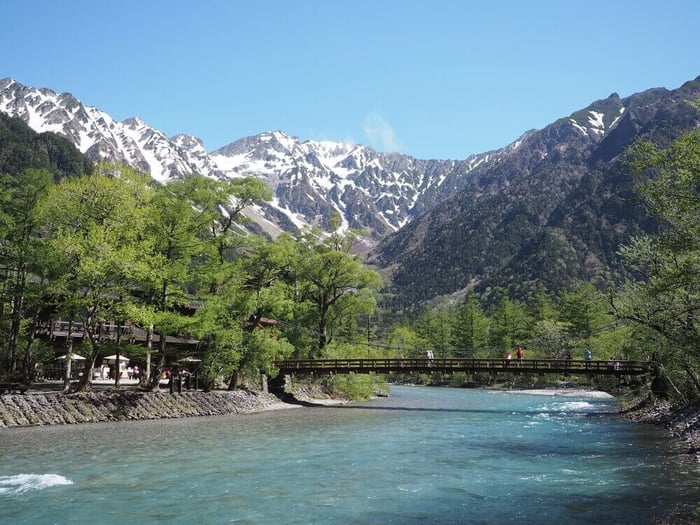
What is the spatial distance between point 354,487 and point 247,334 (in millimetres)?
27714

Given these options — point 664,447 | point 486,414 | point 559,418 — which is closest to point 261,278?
point 486,414

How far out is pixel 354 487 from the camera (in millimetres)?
16969

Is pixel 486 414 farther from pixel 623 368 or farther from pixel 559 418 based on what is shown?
pixel 623 368

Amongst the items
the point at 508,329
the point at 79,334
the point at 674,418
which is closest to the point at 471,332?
the point at 508,329

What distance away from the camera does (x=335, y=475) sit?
18.8 m

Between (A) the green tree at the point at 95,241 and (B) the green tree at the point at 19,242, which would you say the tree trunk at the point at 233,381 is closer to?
(A) the green tree at the point at 95,241

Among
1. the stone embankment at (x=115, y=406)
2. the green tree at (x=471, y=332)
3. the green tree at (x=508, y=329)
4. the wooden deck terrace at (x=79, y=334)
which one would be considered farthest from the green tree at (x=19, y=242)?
the green tree at (x=508, y=329)

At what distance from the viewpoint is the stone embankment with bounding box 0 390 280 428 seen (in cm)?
2966

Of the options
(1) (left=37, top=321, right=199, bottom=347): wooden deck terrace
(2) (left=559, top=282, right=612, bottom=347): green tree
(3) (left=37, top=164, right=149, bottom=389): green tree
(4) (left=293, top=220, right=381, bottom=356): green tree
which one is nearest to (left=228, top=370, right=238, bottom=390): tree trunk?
(1) (left=37, top=321, right=199, bottom=347): wooden deck terrace

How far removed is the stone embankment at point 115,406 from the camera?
2966cm

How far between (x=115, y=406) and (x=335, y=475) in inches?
808

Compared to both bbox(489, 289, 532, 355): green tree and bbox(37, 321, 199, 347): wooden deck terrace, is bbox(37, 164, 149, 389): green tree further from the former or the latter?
bbox(489, 289, 532, 355): green tree

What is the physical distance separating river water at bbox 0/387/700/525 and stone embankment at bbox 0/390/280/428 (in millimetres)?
1768

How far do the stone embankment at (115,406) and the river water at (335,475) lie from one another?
69.6 inches
